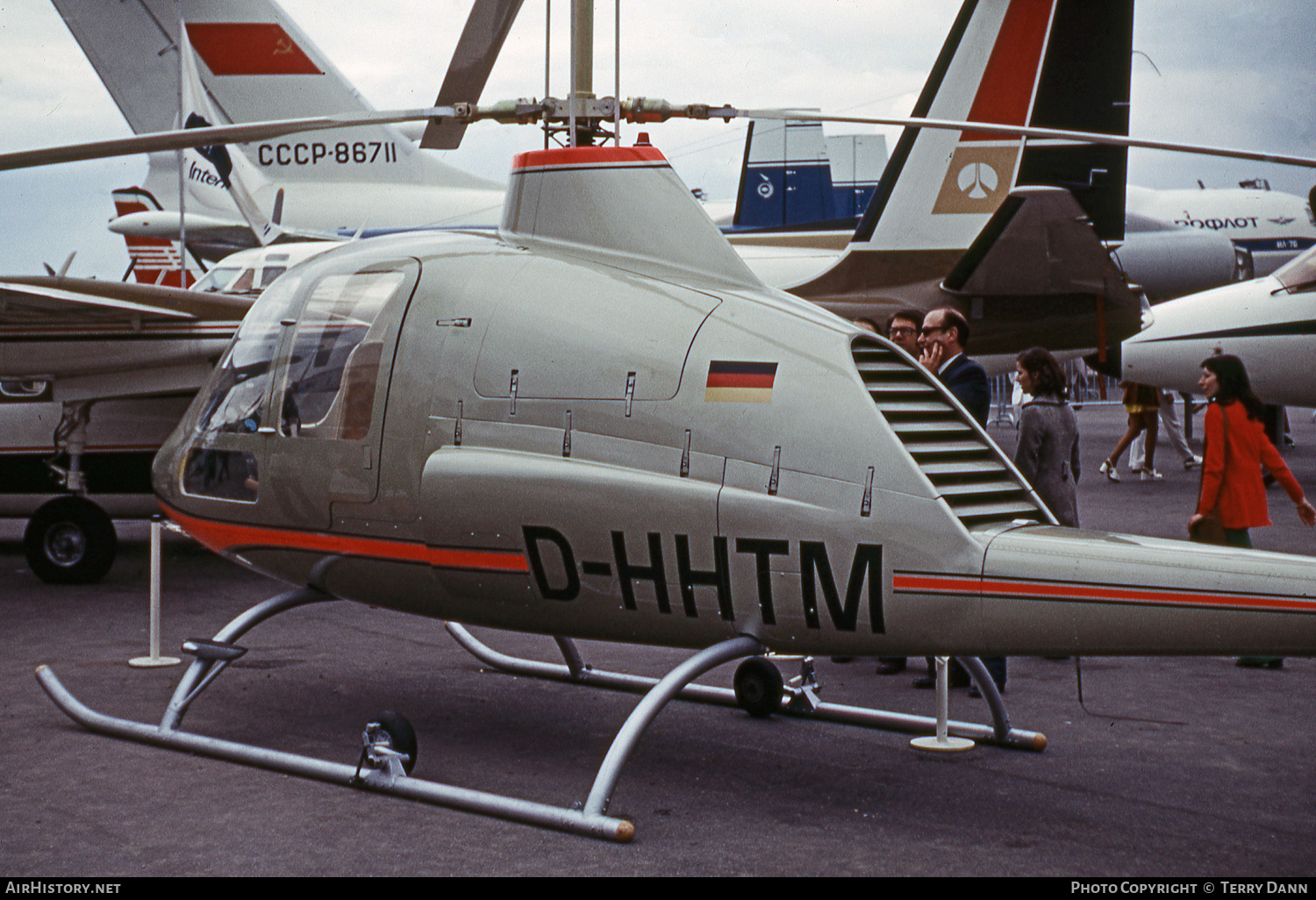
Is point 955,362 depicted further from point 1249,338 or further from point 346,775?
point 1249,338

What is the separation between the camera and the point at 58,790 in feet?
17.2

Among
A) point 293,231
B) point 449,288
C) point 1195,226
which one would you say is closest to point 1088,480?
point 293,231

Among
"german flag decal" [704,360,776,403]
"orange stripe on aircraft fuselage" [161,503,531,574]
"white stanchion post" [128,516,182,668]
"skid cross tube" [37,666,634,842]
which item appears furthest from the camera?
"white stanchion post" [128,516,182,668]

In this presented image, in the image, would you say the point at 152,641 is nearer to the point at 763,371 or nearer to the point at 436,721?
the point at 436,721

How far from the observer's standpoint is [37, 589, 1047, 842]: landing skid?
461 centimetres

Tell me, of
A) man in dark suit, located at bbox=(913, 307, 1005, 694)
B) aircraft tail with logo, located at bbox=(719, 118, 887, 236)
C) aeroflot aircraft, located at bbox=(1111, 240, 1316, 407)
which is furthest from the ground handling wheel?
aircraft tail with logo, located at bbox=(719, 118, 887, 236)

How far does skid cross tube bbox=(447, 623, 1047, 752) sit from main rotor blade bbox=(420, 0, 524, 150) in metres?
2.70

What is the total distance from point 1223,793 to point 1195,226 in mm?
36803

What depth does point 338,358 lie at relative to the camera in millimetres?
5859

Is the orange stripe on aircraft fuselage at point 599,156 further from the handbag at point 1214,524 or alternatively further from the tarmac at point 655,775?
the handbag at point 1214,524

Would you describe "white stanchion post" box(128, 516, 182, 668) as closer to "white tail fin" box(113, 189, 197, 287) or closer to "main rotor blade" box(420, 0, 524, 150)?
"main rotor blade" box(420, 0, 524, 150)

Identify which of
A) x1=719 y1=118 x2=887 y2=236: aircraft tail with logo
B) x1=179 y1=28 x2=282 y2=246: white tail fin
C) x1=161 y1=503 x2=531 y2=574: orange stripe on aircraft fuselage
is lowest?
x1=161 y1=503 x2=531 y2=574: orange stripe on aircraft fuselage

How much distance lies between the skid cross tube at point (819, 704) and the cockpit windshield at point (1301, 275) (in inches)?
411

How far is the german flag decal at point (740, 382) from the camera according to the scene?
4.83 meters
